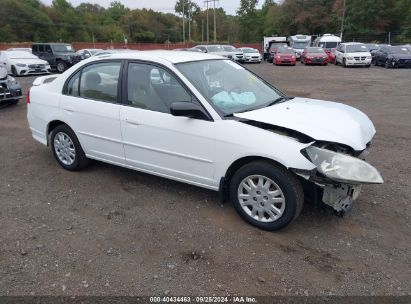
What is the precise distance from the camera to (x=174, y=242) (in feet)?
12.1

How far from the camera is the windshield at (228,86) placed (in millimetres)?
4141

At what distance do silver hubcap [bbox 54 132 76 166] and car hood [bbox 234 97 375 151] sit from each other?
2.59 meters

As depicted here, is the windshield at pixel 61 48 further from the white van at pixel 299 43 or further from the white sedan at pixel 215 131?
the white sedan at pixel 215 131

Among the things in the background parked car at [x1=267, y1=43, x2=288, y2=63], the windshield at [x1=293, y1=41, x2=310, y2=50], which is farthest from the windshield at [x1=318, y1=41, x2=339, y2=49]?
the background parked car at [x1=267, y1=43, x2=288, y2=63]

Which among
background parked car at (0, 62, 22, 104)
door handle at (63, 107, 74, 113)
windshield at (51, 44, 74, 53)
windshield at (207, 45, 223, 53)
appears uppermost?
windshield at (51, 44, 74, 53)

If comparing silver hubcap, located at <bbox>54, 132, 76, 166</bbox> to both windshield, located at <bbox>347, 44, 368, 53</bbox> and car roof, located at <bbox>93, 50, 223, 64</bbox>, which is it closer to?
car roof, located at <bbox>93, 50, 223, 64</bbox>

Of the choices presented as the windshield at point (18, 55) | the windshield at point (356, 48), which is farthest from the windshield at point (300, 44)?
the windshield at point (18, 55)

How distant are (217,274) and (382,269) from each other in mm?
1377

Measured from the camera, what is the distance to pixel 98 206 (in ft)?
14.5

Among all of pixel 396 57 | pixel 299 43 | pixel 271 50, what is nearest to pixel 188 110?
pixel 396 57

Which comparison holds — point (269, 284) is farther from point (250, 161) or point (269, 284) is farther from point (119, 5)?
point (119, 5)

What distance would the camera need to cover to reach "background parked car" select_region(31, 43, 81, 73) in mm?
24141

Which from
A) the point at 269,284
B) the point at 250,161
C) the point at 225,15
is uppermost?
the point at 225,15

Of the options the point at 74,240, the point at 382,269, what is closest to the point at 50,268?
the point at 74,240
